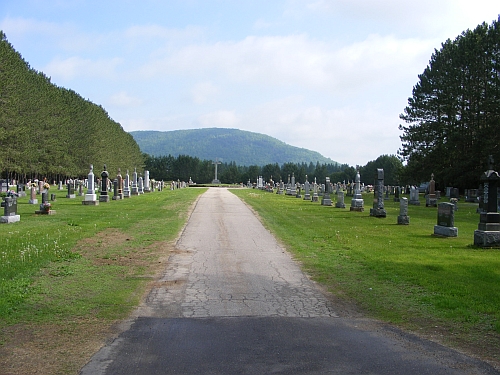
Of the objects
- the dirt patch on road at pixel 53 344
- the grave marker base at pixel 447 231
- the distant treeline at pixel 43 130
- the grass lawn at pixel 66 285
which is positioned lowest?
the dirt patch on road at pixel 53 344

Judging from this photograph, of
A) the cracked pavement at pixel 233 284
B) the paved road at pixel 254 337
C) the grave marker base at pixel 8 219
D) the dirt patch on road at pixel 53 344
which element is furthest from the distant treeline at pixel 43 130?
the dirt patch on road at pixel 53 344

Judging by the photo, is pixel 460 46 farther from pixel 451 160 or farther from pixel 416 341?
pixel 416 341

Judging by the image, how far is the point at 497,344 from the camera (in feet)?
18.8

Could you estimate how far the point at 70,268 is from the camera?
9.84 meters

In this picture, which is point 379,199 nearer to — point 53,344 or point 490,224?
point 490,224

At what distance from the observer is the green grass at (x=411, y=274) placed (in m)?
6.76

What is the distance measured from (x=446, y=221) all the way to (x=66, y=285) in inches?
481

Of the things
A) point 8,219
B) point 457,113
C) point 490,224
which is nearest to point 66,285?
point 8,219

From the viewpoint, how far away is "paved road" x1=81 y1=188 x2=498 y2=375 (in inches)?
194

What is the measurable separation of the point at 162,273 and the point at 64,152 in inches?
2438

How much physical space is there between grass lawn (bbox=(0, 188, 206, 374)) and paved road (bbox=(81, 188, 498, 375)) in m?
0.40

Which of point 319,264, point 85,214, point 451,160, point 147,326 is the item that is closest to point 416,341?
point 147,326

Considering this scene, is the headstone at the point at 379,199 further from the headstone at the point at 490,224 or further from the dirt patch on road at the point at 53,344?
the dirt patch on road at the point at 53,344

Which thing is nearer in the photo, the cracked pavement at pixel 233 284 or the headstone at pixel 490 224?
the cracked pavement at pixel 233 284
